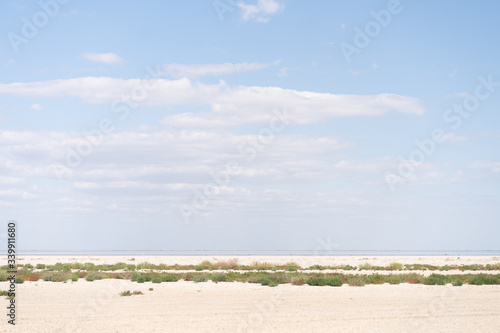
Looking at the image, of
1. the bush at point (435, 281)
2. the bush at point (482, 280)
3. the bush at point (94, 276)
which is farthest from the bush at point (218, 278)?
the bush at point (482, 280)

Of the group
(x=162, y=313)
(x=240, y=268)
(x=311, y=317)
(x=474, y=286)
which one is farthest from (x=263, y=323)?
(x=240, y=268)

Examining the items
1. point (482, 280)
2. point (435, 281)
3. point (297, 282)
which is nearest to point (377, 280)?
point (435, 281)

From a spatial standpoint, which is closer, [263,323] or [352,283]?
[263,323]

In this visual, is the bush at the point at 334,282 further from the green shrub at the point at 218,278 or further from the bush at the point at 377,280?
the green shrub at the point at 218,278

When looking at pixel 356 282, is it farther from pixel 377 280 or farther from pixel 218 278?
pixel 218 278

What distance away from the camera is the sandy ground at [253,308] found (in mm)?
16859

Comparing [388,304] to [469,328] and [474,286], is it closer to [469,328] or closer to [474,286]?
[469,328]

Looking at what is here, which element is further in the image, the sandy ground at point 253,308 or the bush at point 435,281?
the bush at point 435,281

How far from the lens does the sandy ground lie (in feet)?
55.3

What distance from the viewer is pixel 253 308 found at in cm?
2103

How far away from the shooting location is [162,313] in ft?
64.5

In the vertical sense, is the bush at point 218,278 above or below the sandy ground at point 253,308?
above

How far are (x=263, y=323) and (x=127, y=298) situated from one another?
893cm

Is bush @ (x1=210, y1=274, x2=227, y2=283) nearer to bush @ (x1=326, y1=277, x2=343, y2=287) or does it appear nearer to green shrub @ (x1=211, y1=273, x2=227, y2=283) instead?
green shrub @ (x1=211, y1=273, x2=227, y2=283)
